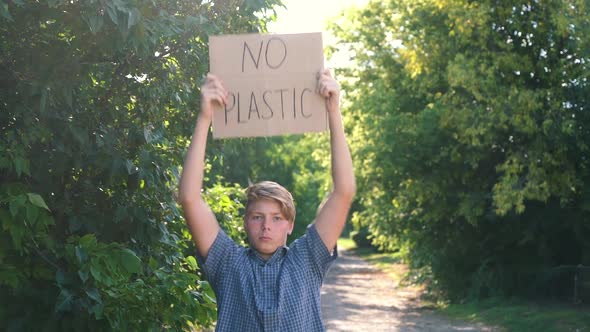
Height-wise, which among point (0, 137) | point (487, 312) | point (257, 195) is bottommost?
point (487, 312)

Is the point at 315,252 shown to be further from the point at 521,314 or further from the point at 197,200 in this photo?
the point at 521,314

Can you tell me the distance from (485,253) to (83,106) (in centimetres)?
1781

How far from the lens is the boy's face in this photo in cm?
369

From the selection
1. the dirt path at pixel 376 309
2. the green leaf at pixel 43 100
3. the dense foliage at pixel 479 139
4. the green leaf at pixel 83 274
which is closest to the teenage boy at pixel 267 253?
the green leaf at pixel 83 274

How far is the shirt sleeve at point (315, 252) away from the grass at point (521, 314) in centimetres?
1358

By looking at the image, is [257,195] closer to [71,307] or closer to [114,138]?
[71,307]

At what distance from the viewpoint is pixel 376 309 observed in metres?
23.4

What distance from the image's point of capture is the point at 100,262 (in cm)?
573

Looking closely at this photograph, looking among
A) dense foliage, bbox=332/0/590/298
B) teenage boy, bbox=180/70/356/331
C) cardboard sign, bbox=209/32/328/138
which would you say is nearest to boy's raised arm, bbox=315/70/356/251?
teenage boy, bbox=180/70/356/331

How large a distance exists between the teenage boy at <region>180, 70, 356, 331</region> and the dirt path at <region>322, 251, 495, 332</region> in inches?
574

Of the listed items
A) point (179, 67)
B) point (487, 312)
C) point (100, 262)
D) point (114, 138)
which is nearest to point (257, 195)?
point (100, 262)

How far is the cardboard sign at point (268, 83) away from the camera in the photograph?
13.2 feet

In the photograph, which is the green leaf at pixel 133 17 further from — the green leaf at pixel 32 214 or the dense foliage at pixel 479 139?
the dense foliage at pixel 479 139

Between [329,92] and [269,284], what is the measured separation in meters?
0.80
